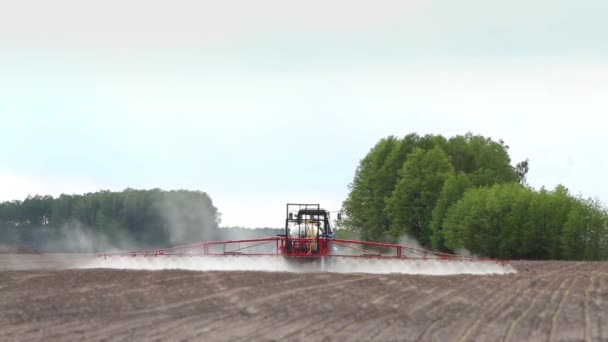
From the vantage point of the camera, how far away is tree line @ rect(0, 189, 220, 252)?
144375mm

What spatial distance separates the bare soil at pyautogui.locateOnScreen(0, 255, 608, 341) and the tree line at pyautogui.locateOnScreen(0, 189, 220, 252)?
111m

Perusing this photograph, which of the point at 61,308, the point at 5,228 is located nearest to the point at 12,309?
the point at 61,308

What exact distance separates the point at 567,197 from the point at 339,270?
48.5 metres

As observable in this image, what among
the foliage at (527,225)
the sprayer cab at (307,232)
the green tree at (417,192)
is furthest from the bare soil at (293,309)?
the green tree at (417,192)

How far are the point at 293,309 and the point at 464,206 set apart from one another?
6528 cm

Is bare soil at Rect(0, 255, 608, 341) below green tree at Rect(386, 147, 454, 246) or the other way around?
below

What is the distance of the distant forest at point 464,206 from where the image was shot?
271 ft

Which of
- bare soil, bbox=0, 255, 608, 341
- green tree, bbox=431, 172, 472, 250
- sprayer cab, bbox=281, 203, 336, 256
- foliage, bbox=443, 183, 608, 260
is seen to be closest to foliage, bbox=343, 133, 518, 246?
green tree, bbox=431, 172, 472, 250

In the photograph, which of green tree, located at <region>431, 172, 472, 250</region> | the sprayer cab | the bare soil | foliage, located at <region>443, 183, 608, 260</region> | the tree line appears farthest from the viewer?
the tree line

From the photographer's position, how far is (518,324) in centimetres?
1902

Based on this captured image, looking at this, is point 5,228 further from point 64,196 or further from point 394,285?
point 394,285

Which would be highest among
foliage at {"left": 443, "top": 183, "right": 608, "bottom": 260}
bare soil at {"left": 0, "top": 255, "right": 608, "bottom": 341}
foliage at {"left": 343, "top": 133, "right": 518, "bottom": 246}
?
foliage at {"left": 343, "top": 133, "right": 518, "bottom": 246}

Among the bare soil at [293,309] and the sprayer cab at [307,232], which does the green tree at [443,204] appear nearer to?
the sprayer cab at [307,232]

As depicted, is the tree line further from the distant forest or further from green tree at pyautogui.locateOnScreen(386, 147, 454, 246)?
green tree at pyautogui.locateOnScreen(386, 147, 454, 246)
